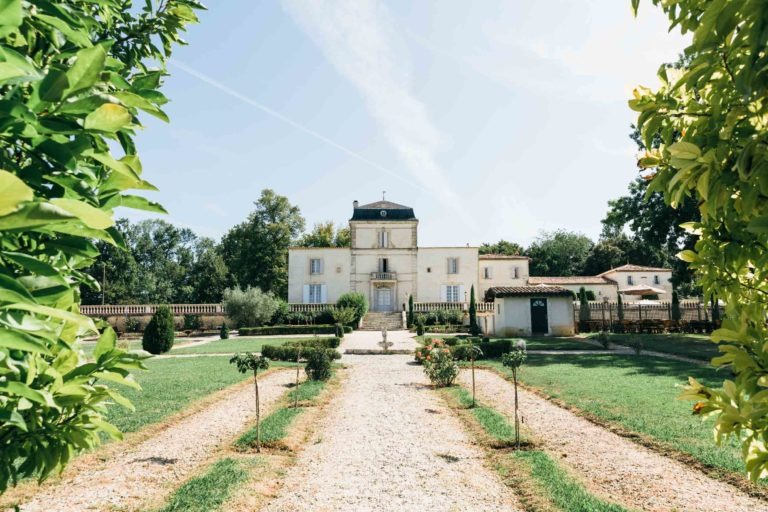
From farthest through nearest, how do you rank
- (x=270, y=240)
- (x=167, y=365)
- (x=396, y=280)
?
(x=270, y=240), (x=396, y=280), (x=167, y=365)

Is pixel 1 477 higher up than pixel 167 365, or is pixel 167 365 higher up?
pixel 1 477

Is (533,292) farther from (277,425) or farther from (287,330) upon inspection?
(277,425)

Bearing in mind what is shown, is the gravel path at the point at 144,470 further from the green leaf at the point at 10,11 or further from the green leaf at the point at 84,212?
the green leaf at the point at 10,11

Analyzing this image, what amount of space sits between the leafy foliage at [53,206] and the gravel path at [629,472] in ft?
17.5

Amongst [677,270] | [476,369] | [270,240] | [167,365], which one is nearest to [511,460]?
[476,369]

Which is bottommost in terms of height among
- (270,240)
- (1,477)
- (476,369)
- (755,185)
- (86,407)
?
(476,369)

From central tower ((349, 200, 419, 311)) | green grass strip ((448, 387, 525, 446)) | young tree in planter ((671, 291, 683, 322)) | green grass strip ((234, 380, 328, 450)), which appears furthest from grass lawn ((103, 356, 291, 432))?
young tree in planter ((671, 291, 683, 322))

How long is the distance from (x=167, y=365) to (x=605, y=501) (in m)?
16.3

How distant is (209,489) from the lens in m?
5.19

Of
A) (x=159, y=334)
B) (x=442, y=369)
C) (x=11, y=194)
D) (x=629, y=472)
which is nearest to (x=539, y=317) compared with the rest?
(x=442, y=369)

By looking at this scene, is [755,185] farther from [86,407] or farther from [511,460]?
[511,460]

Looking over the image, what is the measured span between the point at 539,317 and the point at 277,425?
22829mm

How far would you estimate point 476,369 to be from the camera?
53.0 feet

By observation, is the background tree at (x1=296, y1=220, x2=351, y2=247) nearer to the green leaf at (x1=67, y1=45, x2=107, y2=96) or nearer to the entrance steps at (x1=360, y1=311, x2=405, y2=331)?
the entrance steps at (x1=360, y1=311, x2=405, y2=331)
